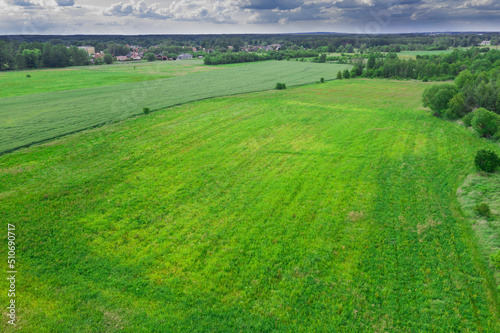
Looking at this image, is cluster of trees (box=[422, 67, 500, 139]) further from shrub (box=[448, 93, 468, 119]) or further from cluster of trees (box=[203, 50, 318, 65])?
cluster of trees (box=[203, 50, 318, 65])

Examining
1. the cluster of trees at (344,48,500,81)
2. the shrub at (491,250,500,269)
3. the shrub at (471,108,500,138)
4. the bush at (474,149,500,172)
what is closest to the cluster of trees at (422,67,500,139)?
the shrub at (471,108,500,138)

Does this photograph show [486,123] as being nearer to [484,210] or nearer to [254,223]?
[484,210]

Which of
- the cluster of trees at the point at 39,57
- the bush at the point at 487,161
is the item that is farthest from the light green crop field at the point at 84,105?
the cluster of trees at the point at 39,57

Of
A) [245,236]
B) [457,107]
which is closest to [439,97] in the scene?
[457,107]

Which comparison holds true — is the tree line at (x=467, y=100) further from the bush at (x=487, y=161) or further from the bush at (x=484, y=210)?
the bush at (x=484, y=210)

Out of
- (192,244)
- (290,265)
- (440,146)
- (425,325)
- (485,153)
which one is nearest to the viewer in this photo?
(425,325)

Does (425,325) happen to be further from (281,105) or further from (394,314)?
(281,105)

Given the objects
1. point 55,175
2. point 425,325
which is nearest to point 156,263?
point 425,325
